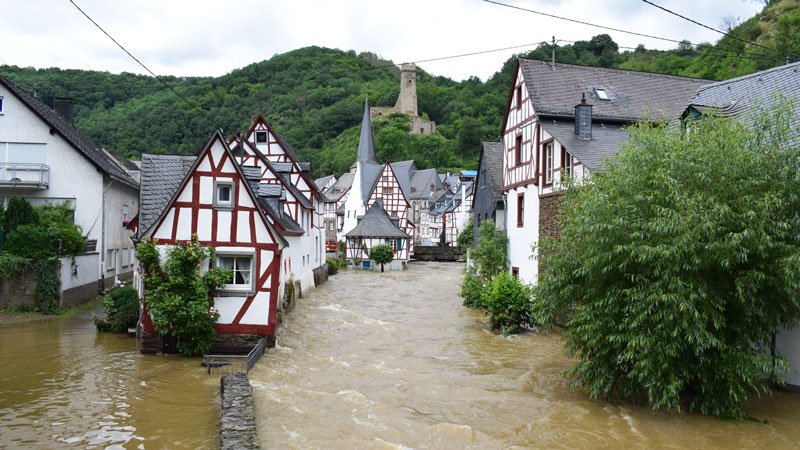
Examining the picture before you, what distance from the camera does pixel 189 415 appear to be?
36.0 ft

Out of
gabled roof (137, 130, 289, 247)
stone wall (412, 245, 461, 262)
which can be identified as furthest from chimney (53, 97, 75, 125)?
stone wall (412, 245, 461, 262)

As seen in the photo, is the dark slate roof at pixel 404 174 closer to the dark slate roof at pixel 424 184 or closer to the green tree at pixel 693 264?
the dark slate roof at pixel 424 184

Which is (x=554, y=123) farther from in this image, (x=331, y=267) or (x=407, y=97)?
(x=407, y=97)

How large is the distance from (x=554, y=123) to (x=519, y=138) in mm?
2391

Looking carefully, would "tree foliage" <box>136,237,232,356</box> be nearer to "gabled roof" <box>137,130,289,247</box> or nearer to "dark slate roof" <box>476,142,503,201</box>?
"gabled roof" <box>137,130,289,247</box>

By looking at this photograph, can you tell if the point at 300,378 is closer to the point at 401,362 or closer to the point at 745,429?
the point at 401,362

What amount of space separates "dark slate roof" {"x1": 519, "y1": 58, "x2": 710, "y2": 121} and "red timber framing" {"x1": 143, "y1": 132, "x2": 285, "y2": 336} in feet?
35.9

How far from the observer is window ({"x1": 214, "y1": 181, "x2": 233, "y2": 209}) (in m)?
15.8

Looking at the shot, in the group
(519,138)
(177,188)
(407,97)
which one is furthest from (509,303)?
(407,97)

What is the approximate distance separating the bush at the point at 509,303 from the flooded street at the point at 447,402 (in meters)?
0.58

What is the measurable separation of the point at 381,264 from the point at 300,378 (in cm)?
3530

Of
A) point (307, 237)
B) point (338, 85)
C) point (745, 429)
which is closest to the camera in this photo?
point (745, 429)

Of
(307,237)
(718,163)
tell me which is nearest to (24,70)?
(307,237)

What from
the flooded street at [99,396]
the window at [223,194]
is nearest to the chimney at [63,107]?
the flooded street at [99,396]
